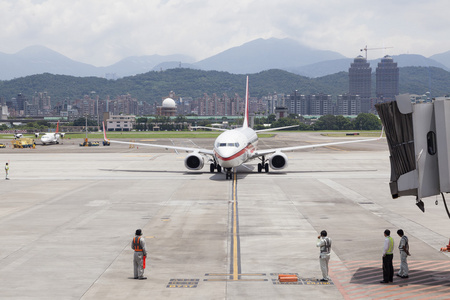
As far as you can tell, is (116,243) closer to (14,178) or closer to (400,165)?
(400,165)

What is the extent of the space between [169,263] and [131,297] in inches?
171

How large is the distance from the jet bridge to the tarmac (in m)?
3.35

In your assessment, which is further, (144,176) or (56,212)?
(144,176)

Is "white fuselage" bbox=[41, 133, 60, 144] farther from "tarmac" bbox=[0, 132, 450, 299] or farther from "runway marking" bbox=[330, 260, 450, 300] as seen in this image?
"runway marking" bbox=[330, 260, 450, 300]

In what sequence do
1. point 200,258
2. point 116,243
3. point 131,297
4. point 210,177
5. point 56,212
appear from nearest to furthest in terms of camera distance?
point 131,297
point 200,258
point 116,243
point 56,212
point 210,177

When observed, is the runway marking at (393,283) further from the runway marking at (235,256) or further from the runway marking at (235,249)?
the runway marking at (235,249)

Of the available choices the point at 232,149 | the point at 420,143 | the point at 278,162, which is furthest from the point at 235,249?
the point at 278,162

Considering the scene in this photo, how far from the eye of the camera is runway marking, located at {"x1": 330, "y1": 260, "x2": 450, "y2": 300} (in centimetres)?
1748

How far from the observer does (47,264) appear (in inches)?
831

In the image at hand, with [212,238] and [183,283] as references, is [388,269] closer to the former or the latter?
[183,283]

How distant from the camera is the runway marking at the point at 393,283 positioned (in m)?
17.5

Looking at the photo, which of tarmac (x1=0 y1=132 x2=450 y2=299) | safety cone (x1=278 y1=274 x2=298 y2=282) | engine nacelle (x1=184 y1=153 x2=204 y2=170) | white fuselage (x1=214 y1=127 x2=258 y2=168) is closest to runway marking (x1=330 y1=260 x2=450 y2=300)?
tarmac (x1=0 y1=132 x2=450 y2=299)

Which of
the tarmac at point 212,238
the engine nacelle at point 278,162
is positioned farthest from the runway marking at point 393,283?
the engine nacelle at point 278,162

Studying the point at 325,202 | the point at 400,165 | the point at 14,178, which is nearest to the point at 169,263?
the point at 400,165
